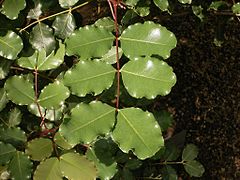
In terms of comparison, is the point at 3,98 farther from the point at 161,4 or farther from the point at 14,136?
the point at 161,4

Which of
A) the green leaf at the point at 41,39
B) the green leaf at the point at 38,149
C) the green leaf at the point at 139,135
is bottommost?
the green leaf at the point at 38,149

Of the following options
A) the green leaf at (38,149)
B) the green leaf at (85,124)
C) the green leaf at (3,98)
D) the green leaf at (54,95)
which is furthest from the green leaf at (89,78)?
the green leaf at (3,98)

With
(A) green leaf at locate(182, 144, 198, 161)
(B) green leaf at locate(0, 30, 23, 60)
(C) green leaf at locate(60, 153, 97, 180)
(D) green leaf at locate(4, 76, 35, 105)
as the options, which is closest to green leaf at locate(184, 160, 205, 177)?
(A) green leaf at locate(182, 144, 198, 161)

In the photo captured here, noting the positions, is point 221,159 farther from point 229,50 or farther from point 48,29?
point 48,29

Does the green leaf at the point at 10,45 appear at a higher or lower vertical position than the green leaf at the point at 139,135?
higher

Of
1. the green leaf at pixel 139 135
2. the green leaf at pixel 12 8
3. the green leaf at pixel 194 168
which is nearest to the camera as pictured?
the green leaf at pixel 139 135

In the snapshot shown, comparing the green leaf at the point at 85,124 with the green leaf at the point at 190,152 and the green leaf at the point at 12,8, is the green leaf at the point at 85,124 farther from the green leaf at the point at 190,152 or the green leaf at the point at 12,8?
the green leaf at the point at 190,152

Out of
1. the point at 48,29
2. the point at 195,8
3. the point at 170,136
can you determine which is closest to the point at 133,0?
the point at 48,29
